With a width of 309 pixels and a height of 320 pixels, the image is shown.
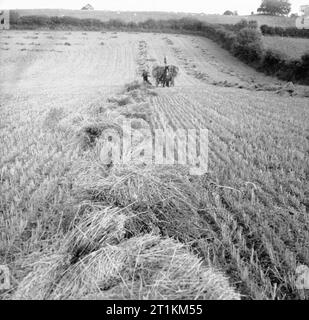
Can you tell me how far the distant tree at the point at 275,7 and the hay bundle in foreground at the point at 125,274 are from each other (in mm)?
77078

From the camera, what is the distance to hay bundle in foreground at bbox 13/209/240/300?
239 cm

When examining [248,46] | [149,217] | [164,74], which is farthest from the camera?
[248,46]

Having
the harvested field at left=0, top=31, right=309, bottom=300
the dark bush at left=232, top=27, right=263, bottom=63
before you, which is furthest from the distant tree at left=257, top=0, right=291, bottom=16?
the harvested field at left=0, top=31, right=309, bottom=300

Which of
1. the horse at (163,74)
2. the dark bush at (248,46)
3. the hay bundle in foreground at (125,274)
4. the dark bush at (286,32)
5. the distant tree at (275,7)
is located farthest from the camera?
the distant tree at (275,7)

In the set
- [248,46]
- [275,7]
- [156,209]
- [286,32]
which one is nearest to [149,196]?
[156,209]

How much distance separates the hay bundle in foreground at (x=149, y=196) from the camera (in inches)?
135

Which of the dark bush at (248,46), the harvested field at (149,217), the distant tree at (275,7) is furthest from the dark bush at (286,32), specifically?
the harvested field at (149,217)

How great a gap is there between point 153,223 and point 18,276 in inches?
52.3

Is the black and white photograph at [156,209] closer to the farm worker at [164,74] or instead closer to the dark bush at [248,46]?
the farm worker at [164,74]

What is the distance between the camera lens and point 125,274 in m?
2.57

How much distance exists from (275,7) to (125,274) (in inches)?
A: 3072

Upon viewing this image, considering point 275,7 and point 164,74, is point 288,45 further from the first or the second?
point 275,7
